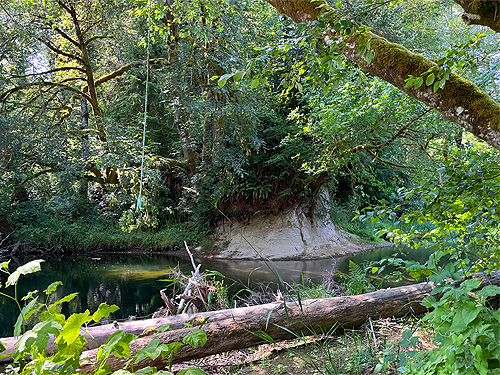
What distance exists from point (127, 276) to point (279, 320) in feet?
23.3

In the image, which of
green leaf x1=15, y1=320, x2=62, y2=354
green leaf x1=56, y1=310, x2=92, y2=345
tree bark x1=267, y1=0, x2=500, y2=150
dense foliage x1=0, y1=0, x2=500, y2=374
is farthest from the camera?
dense foliage x1=0, y1=0, x2=500, y2=374

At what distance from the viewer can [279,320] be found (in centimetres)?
307

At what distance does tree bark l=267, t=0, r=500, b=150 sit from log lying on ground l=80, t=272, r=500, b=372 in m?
1.18

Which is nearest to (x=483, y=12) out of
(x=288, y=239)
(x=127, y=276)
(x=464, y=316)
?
(x=464, y=316)

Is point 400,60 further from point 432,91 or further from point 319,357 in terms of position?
point 319,357

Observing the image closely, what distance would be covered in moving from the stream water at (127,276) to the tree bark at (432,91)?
4010mm

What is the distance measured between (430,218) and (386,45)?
122 cm

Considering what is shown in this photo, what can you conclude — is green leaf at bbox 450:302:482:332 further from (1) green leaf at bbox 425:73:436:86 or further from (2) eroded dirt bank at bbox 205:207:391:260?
(2) eroded dirt bank at bbox 205:207:391:260

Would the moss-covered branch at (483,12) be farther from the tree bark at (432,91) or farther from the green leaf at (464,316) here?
the green leaf at (464,316)

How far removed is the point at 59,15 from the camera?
32.6ft

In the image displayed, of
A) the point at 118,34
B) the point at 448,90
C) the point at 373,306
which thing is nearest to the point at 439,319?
the point at 448,90

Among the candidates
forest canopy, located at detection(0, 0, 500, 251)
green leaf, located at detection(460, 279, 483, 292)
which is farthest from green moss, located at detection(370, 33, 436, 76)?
forest canopy, located at detection(0, 0, 500, 251)

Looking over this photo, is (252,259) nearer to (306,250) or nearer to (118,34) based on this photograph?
(306,250)

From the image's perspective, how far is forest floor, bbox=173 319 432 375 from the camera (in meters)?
2.52
